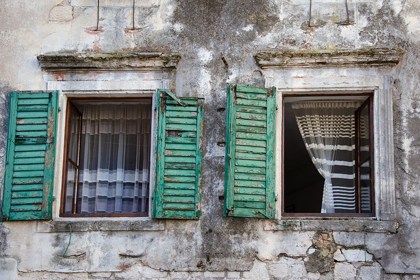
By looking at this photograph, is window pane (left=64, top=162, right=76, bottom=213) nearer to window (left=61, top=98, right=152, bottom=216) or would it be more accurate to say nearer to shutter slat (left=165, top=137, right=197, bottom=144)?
window (left=61, top=98, right=152, bottom=216)

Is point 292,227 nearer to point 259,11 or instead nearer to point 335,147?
point 335,147

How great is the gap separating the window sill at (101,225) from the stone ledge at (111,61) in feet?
5.66

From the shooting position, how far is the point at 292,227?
769 cm

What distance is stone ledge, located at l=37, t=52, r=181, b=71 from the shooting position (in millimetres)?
8250

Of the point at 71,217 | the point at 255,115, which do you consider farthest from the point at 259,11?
the point at 71,217

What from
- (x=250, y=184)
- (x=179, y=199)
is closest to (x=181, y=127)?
(x=179, y=199)

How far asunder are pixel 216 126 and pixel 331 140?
138 centimetres

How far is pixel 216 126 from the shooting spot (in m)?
8.06

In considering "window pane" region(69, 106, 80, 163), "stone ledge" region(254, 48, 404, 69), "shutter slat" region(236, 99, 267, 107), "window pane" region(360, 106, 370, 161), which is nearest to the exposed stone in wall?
"window pane" region(360, 106, 370, 161)

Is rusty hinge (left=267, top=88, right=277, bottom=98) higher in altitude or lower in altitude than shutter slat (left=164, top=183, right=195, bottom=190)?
higher

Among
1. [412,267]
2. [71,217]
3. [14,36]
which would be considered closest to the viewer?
[412,267]

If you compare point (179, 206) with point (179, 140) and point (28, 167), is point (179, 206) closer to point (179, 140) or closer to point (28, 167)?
point (179, 140)

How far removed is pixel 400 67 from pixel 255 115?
1.72m

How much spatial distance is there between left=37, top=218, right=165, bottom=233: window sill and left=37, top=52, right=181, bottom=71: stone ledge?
5.66 feet
